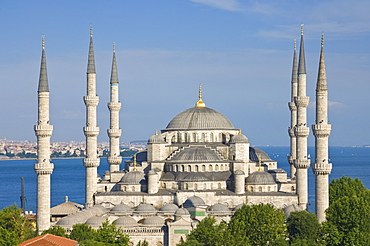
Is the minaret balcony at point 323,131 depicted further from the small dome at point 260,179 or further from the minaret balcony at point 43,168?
Result: the minaret balcony at point 43,168

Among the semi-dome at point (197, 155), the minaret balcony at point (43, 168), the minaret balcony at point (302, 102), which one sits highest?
the minaret balcony at point (302, 102)

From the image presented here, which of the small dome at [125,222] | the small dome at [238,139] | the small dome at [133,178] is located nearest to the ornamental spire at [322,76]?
the small dome at [238,139]

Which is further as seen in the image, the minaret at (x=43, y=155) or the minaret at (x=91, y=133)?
the minaret at (x=91, y=133)

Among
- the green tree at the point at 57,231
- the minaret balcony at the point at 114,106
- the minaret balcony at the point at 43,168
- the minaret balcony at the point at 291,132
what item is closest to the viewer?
the green tree at the point at 57,231

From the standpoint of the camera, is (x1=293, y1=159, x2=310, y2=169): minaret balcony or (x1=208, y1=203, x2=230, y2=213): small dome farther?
(x1=293, y1=159, x2=310, y2=169): minaret balcony

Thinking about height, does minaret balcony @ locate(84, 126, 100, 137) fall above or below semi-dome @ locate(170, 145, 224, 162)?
above

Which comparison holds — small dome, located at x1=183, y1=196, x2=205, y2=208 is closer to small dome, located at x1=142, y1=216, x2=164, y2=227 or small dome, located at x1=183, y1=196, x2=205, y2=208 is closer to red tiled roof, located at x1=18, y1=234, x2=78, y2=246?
small dome, located at x1=142, y1=216, x2=164, y2=227

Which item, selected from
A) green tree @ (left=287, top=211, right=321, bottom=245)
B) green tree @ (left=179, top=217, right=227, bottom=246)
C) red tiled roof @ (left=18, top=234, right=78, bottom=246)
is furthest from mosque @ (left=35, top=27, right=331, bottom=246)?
red tiled roof @ (left=18, top=234, right=78, bottom=246)
